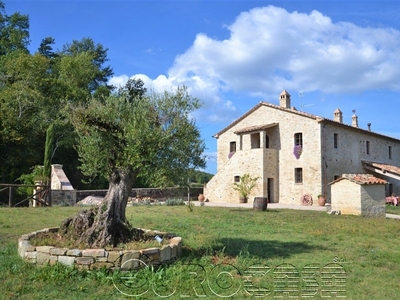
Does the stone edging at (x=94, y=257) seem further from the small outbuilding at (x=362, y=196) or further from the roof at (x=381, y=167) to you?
the roof at (x=381, y=167)

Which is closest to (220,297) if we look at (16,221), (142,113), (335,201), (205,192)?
(142,113)

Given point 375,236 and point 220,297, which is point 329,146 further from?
point 220,297

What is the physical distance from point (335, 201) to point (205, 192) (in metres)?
15.2

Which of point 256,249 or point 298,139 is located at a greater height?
point 298,139

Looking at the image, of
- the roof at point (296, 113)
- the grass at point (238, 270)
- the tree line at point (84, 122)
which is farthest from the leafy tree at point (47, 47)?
the grass at point (238, 270)

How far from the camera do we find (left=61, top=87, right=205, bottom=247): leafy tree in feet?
24.6

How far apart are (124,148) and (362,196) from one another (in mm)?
13202

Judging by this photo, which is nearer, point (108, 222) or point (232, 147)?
point (108, 222)

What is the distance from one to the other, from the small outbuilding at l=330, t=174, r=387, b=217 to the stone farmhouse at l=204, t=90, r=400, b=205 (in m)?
8.23

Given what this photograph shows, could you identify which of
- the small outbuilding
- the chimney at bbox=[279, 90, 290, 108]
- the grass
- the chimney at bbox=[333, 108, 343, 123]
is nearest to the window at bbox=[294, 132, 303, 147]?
the chimney at bbox=[279, 90, 290, 108]

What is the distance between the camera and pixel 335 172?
27109 millimetres

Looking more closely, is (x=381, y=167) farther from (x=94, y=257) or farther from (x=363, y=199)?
(x=94, y=257)

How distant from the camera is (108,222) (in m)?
7.56

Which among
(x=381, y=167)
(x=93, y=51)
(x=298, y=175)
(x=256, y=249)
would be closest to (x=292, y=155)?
(x=298, y=175)
